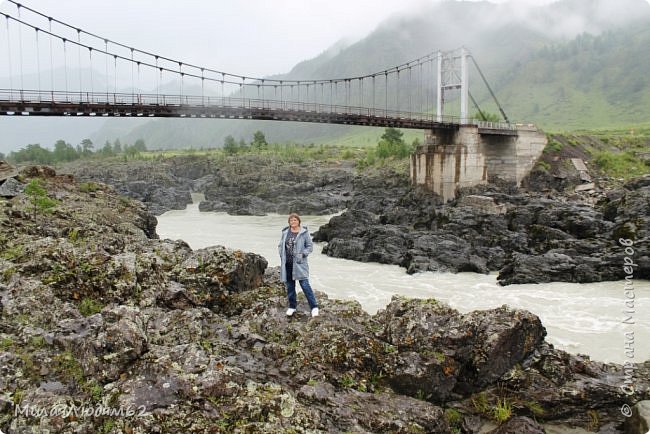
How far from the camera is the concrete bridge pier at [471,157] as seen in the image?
45406 millimetres

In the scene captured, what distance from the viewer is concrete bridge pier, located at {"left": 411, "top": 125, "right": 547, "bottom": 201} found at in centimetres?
4541

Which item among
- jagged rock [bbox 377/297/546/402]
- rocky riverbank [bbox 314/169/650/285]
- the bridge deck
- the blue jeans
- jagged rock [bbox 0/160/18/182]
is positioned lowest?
rocky riverbank [bbox 314/169/650/285]

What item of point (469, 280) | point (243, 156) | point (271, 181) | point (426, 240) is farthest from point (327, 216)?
point (243, 156)

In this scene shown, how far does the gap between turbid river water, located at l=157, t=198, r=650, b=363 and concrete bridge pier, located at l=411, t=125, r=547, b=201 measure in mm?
17767

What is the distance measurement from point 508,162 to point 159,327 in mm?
44791

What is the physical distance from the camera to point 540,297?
813 inches

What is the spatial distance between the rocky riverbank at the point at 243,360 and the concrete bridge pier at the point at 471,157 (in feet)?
119

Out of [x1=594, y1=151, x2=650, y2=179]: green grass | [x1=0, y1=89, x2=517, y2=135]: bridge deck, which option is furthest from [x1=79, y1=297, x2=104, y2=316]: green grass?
[x1=594, y1=151, x2=650, y2=179]: green grass

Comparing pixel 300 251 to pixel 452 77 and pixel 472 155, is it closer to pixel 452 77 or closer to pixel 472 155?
pixel 472 155

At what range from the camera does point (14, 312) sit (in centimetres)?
826

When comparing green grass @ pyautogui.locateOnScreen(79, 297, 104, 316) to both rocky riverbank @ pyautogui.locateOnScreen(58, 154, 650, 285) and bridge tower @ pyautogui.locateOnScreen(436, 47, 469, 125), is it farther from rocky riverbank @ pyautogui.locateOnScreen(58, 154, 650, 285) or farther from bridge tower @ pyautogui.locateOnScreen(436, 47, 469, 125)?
bridge tower @ pyautogui.locateOnScreen(436, 47, 469, 125)

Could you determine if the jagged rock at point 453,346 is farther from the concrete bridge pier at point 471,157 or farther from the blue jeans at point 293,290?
the concrete bridge pier at point 471,157

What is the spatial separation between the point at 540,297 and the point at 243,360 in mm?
16085

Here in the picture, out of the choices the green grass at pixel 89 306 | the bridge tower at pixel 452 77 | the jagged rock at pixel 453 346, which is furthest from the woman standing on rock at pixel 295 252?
the bridge tower at pixel 452 77
